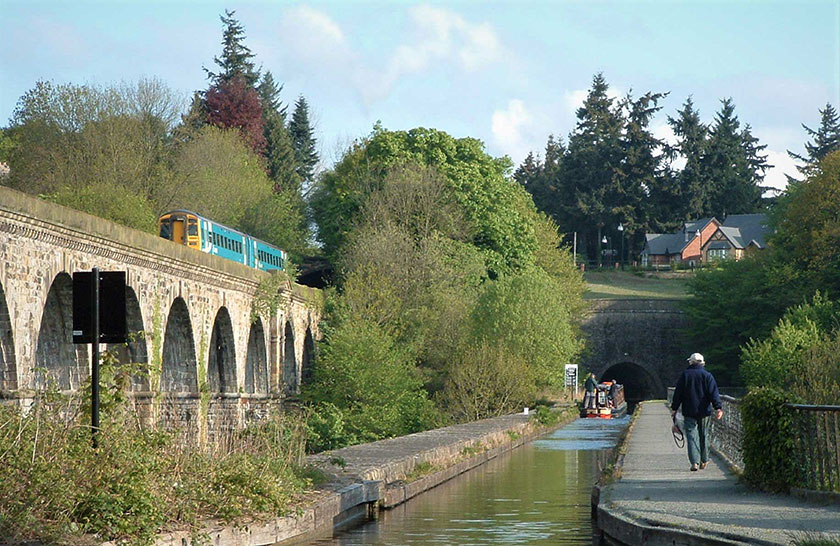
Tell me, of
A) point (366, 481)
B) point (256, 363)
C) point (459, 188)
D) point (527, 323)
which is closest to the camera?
point (366, 481)

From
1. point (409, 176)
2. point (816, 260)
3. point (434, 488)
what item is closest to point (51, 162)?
point (409, 176)

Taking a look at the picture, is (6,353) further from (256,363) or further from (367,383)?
(256,363)

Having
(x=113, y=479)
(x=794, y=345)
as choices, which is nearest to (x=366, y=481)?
(x=113, y=479)

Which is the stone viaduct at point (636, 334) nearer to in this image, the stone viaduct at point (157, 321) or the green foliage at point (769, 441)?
the stone viaduct at point (157, 321)

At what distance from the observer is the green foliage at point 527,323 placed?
45781 mm

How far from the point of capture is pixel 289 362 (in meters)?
41.9

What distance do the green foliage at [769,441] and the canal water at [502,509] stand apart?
6.41 feet

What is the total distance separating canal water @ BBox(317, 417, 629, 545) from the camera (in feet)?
40.5

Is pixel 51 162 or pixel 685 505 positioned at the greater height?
pixel 51 162

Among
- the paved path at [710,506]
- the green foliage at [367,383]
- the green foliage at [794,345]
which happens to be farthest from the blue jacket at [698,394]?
the green foliage at [794,345]

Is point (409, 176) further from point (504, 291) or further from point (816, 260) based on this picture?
point (816, 260)

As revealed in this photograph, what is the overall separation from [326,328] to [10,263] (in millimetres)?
25341

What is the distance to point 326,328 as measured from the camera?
43.6 meters

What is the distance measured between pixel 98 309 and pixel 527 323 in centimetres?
3691
